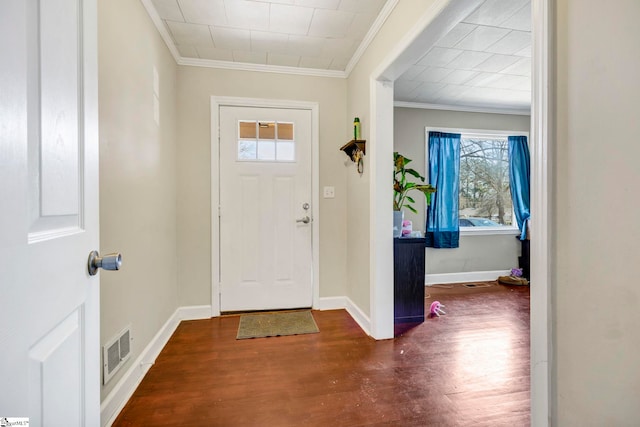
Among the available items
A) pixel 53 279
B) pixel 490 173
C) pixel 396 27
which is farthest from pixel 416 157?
pixel 53 279

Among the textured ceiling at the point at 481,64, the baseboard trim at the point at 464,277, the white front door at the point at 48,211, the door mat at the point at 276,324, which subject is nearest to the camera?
the white front door at the point at 48,211

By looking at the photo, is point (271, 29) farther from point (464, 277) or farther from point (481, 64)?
point (464, 277)

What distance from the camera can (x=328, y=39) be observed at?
93.3 inches

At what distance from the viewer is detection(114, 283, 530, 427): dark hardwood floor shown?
1.44 metres

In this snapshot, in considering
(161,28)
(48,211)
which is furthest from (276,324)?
(161,28)

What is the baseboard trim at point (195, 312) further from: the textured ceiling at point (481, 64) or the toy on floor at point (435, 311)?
the textured ceiling at point (481, 64)

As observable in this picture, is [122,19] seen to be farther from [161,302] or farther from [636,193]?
[636,193]

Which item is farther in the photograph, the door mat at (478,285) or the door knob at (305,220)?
the door mat at (478,285)

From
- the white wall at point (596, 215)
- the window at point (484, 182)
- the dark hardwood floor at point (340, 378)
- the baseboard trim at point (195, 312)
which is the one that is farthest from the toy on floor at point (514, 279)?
the baseboard trim at point (195, 312)

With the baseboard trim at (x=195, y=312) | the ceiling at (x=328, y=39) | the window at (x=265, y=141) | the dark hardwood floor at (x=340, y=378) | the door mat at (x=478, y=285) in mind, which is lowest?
the dark hardwood floor at (x=340, y=378)

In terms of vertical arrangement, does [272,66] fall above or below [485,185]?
above

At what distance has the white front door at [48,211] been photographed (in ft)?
1.58

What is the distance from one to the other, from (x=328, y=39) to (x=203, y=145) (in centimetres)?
146

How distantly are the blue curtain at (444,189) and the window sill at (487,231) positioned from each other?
19 centimetres
